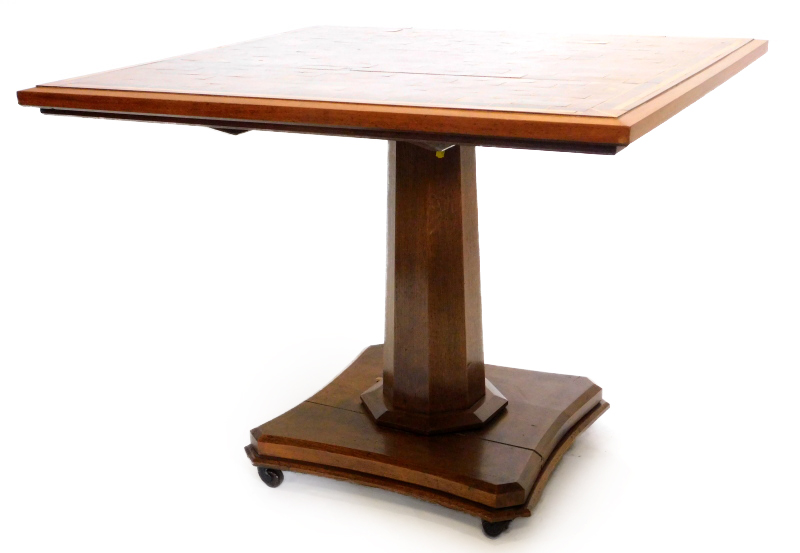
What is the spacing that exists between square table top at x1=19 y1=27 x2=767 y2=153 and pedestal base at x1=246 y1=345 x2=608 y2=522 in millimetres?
940

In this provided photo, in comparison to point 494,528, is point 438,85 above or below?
above

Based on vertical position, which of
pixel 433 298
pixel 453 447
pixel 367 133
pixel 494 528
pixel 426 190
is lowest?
pixel 494 528

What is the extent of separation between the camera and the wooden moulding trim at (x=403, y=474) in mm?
2963

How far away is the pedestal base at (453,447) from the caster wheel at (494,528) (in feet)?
0.10

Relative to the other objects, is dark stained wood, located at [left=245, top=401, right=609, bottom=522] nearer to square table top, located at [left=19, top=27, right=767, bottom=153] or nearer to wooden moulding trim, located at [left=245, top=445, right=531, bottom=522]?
wooden moulding trim, located at [left=245, top=445, right=531, bottom=522]

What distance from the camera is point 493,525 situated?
2986mm

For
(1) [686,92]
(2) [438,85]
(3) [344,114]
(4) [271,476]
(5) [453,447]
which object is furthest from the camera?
(4) [271,476]

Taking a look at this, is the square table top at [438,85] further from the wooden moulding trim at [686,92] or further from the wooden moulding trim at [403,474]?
the wooden moulding trim at [403,474]

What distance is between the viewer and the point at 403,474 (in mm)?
3074

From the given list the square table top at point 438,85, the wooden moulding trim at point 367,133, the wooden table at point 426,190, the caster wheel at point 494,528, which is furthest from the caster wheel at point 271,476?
the square table top at point 438,85

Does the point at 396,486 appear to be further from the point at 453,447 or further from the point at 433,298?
the point at 433,298

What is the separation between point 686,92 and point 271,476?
1476mm

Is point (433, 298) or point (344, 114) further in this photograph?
point (433, 298)

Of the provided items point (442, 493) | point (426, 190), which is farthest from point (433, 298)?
point (442, 493)
